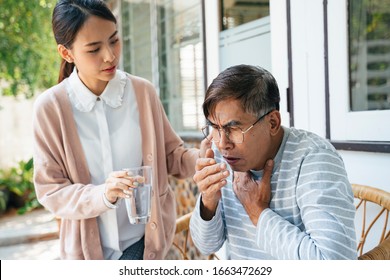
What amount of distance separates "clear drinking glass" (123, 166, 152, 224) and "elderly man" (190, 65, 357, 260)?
117 mm

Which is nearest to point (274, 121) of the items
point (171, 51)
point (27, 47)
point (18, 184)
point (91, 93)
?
point (91, 93)

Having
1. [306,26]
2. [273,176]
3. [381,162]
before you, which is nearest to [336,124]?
[381,162]

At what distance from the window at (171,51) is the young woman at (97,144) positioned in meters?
0.98

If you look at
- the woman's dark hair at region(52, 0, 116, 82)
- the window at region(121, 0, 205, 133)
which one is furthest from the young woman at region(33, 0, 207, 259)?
the window at region(121, 0, 205, 133)

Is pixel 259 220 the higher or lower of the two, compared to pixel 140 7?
lower

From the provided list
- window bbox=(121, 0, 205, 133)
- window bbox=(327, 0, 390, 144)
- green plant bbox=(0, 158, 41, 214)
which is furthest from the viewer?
green plant bbox=(0, 158, 41, 214)

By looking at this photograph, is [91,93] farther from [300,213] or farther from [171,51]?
[171,51]

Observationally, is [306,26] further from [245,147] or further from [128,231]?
[128,231]

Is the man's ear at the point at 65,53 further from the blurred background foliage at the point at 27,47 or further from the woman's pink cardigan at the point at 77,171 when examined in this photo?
the blurred background foliage at the point at 27,47

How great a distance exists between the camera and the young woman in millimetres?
920

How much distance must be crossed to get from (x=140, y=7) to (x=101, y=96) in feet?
6.86

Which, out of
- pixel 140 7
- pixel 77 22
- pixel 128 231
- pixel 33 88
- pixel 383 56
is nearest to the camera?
pixel 77 22

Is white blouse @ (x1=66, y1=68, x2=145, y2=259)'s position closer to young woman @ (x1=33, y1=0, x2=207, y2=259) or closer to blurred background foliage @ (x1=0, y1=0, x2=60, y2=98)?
young woman @ (x1=33, y1=0, x2=207, y2=259)
